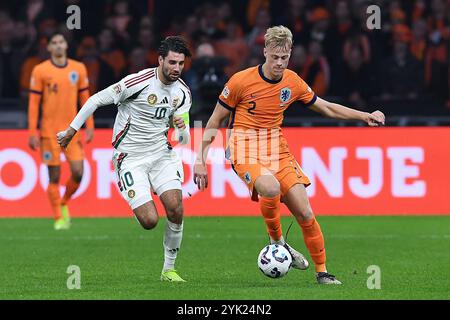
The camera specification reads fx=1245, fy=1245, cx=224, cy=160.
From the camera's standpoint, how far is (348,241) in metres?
14.3

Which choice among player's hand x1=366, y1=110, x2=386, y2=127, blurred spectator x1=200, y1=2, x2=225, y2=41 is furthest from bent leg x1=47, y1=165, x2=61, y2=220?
player's hand x1=366, y1=110, x2=386, y2=127

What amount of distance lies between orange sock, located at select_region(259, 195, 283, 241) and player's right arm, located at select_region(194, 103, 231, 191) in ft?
1.93

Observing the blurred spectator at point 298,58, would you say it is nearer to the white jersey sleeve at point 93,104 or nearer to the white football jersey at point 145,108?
the white football jersey at point 145,108

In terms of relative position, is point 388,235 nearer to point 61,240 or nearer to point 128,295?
point 61,240

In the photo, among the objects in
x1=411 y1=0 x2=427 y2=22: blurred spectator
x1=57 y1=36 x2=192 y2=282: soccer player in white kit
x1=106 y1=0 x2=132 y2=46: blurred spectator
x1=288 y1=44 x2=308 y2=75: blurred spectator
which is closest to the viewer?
x1=57 y1=36 x2=192 y2=282: soccer player in white kit

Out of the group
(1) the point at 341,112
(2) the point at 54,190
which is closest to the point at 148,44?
(2) the point at 54,190

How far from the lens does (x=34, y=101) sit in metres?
15.6

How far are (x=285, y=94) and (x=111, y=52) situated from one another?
9.95 metres

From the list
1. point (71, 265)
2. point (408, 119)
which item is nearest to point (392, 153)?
point (408, 119)

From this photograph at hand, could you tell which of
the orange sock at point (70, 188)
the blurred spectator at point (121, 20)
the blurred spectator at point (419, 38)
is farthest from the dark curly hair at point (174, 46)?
the blurred spectator at point (419, 38)

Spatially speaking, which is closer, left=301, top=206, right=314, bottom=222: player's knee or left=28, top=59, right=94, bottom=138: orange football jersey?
left=301, top=206, right=314, bottom=222: player's knee

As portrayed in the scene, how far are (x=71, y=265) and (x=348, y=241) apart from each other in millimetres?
3743

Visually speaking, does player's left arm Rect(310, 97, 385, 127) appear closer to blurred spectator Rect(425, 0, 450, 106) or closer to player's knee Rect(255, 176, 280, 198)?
player's knee Rect(255, 176, 280, 198)

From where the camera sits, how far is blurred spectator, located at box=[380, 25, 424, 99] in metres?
19.5
